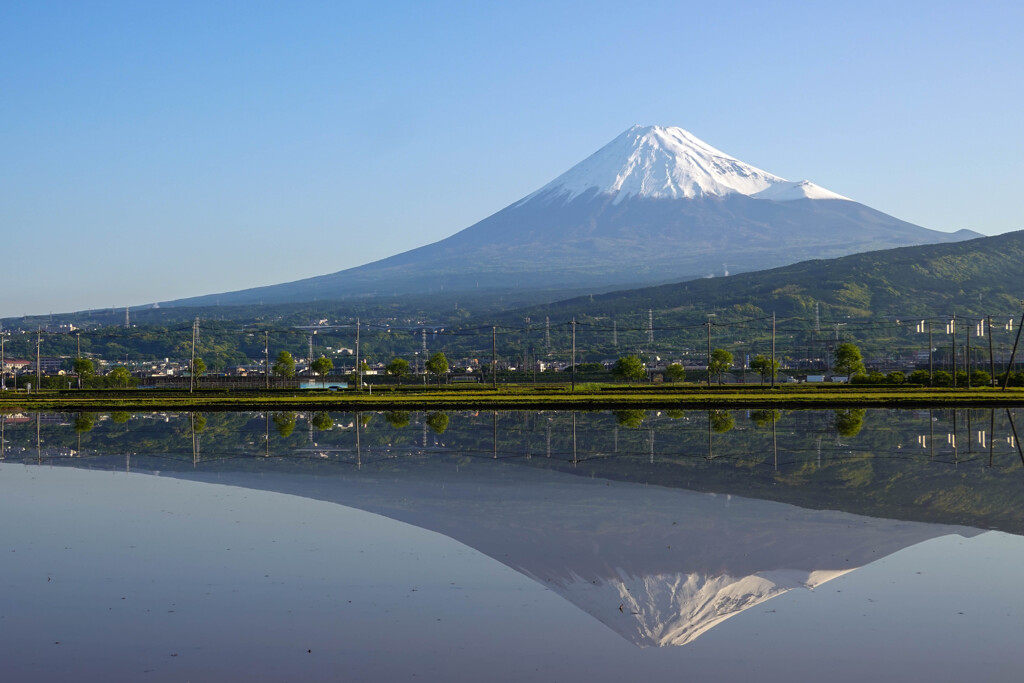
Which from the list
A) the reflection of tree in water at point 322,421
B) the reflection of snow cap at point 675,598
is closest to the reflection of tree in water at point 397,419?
the reflection of tree in water at point 322,421

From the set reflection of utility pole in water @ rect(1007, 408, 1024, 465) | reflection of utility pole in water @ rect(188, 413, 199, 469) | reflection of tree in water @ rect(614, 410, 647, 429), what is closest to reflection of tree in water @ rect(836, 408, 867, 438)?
reflection of utility pole in water @ rect(1007, 408, 1024, 465)

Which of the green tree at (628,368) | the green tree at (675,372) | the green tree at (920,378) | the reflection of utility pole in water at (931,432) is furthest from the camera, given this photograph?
the green tree at (675,372)

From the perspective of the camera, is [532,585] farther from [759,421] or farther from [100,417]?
[100,417]

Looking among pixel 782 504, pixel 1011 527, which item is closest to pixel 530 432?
pixel 782 504

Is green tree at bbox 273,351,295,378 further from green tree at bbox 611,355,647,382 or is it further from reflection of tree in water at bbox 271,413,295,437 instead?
reflection of tree in water at bbox 271,413,295,437

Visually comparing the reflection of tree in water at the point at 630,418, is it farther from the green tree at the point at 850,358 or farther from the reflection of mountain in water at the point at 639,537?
the green tree at the point at 850,358

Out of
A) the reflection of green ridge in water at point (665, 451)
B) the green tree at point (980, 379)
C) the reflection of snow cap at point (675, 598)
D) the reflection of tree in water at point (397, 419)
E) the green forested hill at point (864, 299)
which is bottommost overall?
the green tree at point (980, 379)
